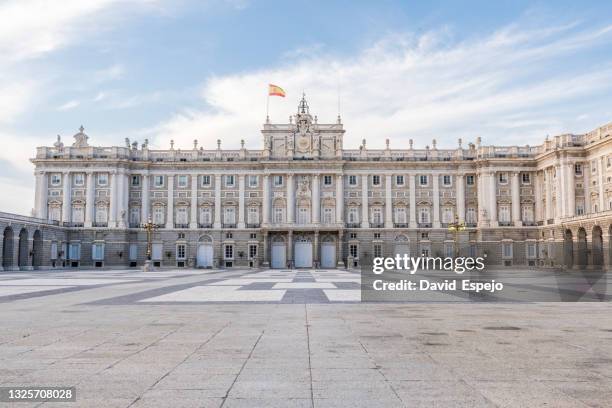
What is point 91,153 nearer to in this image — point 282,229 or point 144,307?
point 282,229

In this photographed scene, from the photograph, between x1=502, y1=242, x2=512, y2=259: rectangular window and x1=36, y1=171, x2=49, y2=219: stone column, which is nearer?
x1=502, y1=242, x2=512, y2=259: rectangular window

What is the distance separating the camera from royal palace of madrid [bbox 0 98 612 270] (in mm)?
73438

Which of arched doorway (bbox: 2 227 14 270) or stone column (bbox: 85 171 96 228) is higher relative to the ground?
stone column (bbox: 85 171 96 228)

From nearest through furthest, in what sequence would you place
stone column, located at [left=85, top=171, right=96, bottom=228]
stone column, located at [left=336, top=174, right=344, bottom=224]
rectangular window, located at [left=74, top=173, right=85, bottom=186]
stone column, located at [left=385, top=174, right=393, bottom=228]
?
1. stone column, located at [left=85, top=171, right=96, bottom=228]
2. stone column, located at [left=336, top=174, right=344, bottom=224]
3. rectangular window, located at [left=74, top=173, right=85, bottom=186]
4. stone column, located at [left=385, top=174, right=393, bottom=228]

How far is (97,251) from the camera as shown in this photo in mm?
73938

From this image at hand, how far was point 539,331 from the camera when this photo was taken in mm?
11930

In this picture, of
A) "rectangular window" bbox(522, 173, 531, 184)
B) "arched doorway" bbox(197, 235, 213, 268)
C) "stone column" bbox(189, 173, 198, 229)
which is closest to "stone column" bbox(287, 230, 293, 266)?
"arched doorway" bbox(197, 235, 213, 268)

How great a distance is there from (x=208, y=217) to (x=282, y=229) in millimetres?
10072

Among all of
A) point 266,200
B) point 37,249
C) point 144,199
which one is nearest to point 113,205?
point 144,199

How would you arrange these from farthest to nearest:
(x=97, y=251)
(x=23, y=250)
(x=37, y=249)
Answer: (x=97, y=251), (x=37, y=249), (x=23, y=250)

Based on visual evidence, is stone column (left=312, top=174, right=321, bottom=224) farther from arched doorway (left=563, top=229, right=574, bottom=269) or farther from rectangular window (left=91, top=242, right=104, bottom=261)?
arched doorway (left=563, top=229, right=574, bottom=269)

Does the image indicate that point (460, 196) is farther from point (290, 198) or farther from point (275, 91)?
point (275, 91)

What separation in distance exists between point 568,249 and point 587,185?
24.3 feet

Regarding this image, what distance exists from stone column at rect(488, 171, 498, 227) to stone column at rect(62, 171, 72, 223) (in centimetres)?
5161
